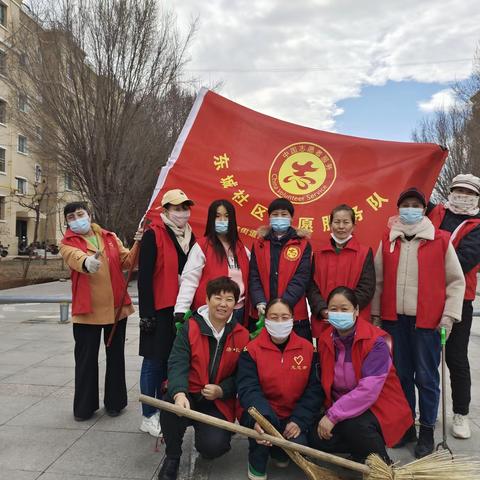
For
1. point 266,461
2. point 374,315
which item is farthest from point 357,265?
point 266,461

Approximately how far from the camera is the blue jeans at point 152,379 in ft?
11.9

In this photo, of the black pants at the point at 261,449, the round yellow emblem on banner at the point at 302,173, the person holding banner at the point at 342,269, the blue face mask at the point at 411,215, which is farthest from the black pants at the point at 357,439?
the round yellow emblem on banner at the point at 302,173

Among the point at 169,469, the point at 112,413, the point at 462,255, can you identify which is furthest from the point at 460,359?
the point at 112,413

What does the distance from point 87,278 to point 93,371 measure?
780 mm

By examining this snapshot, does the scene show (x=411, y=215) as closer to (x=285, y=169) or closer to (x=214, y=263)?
(x=285, y=169)

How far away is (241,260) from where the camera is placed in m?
3.56

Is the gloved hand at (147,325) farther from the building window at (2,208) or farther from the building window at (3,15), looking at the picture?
the building window at (3,15)

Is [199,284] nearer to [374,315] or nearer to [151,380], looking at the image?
[151,380]

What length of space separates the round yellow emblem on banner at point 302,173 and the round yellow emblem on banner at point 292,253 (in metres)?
0.86

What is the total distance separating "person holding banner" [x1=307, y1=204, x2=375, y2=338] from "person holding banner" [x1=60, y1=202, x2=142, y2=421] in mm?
1505

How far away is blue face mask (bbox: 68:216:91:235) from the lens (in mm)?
3854

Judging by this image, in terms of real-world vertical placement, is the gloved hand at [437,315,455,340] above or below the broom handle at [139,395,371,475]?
above

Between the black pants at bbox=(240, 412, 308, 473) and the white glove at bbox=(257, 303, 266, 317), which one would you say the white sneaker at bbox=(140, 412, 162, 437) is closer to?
the black pants at bbox=(240, 412, 308, 473)

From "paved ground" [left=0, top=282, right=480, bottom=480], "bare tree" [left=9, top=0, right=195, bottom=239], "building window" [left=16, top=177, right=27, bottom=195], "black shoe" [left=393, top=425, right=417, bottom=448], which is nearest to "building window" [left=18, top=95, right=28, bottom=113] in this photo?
"bare tree" [left=9, top=0, right=195, bottom=239]
